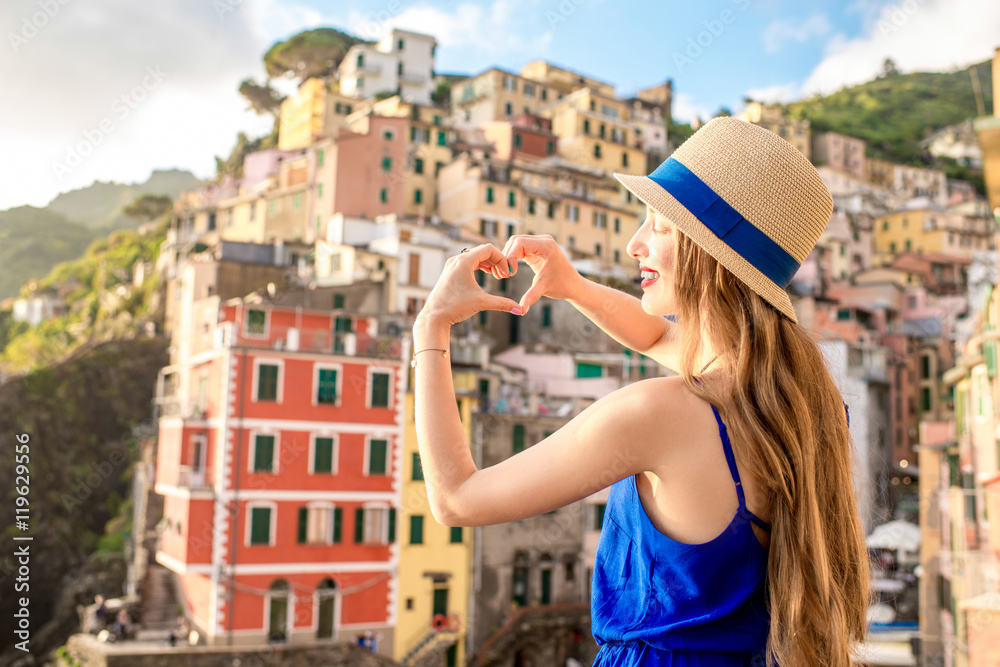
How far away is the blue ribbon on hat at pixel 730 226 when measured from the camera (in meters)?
1.60

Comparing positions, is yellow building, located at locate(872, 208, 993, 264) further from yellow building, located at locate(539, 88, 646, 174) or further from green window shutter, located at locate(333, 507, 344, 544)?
green window shutter, located at locate(333, 507, 344, 544)

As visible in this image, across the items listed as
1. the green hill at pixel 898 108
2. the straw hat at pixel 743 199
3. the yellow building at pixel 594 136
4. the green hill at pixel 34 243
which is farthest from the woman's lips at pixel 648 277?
the green hill at pixel 898 108

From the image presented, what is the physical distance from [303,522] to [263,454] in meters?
2.07

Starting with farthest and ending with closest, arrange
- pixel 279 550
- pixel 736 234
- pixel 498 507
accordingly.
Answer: pixel 279 550
pixel 736 234
pixel 498 507

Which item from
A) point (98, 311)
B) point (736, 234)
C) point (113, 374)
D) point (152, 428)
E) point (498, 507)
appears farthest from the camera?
point (98, 311)

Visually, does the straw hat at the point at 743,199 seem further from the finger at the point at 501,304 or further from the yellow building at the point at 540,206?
the yellow building at the point at 540,206

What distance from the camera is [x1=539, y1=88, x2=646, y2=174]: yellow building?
150ft

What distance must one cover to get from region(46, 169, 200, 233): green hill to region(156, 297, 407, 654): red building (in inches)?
3443

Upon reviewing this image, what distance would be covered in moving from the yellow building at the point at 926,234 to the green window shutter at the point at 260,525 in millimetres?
45709

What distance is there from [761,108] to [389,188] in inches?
1254

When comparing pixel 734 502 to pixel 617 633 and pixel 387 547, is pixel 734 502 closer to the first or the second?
pixel 617 633

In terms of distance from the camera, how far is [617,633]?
→ 1603 mm

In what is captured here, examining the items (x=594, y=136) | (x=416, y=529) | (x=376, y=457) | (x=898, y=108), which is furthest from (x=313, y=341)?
(x=898, y=108)

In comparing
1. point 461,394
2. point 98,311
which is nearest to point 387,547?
point 461,394
